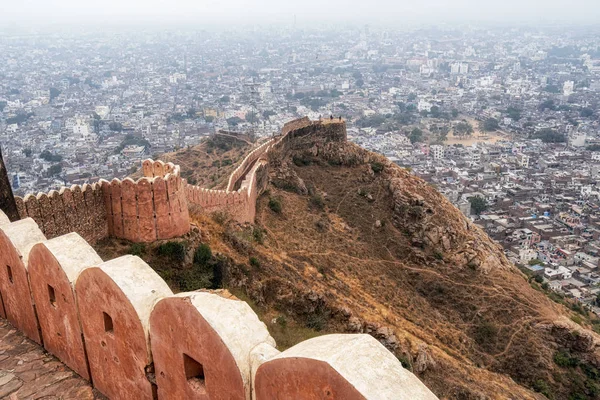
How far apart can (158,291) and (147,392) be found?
1095mm

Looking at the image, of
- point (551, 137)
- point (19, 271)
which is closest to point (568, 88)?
point (551, 137)

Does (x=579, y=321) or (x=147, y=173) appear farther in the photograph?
(x=579, y=321)

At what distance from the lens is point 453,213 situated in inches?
1197

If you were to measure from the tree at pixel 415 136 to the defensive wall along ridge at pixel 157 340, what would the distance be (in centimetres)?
9666

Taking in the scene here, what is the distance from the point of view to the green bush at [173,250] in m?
15.4

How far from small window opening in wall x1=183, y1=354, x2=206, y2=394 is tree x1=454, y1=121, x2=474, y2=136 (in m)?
107

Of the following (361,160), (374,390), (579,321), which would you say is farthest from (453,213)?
(374,390)

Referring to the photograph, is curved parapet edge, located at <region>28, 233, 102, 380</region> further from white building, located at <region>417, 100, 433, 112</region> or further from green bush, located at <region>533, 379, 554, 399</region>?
white building, located at <region>417, 100, 433, 112</region>

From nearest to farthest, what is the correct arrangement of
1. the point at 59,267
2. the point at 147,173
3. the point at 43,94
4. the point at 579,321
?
the point at 59,267
the point at 147,173
the point at 579,321
the point at 43,94

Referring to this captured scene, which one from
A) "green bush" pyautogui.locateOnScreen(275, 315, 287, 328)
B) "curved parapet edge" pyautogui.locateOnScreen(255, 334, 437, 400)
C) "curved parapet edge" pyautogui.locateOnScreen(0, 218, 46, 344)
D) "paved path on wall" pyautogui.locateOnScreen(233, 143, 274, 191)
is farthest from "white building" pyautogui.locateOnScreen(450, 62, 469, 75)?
"curved parapet edge" pyautogui.locateOnScreen(255, 334, 437, 400)

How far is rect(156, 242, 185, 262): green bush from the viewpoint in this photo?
50.6 ft

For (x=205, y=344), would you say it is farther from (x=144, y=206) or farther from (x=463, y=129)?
(x=463, y=129)

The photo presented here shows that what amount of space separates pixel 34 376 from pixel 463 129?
109386mm

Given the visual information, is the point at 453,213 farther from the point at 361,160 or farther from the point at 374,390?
the point at 374,390
